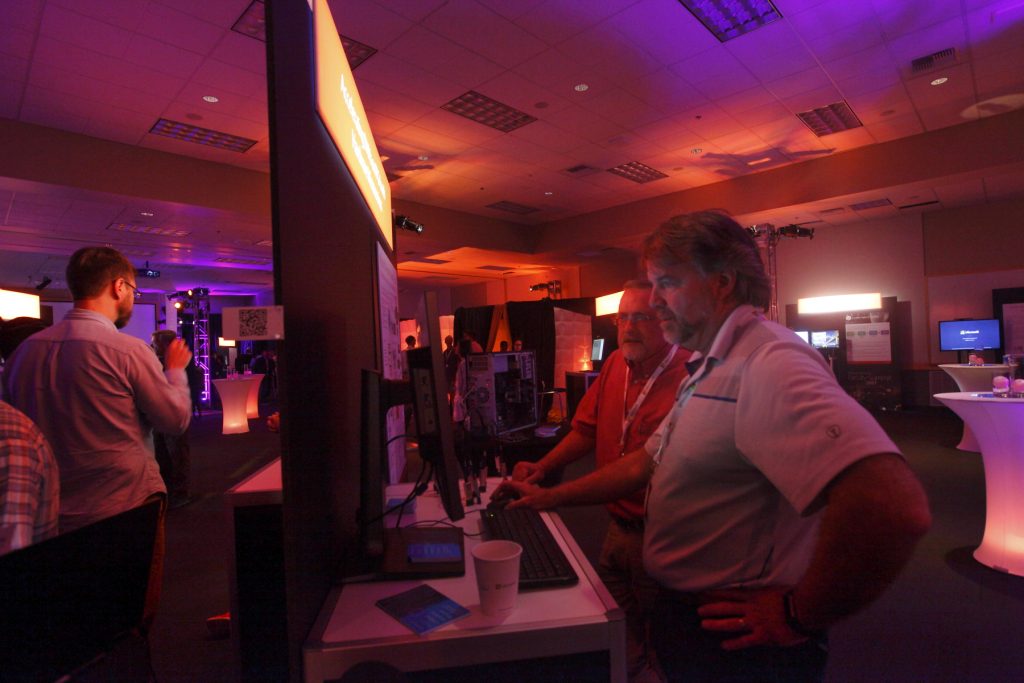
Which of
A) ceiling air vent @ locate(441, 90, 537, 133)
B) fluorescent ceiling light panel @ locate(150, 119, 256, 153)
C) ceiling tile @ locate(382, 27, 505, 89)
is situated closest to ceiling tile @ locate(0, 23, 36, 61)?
fluorescent ceiling light panel @ locate(150, 119, 256, 153)

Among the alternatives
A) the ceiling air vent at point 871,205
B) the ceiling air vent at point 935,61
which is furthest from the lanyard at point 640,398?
the ceiling air vent at point 871,205

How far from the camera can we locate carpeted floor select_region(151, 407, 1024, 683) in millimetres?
2160

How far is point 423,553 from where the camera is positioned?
1.21 metres

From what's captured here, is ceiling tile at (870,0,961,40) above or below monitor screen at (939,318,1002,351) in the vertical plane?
above

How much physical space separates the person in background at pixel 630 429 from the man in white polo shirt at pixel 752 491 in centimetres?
46

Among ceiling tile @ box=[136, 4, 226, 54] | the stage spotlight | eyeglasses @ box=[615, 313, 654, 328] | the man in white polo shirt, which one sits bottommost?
the man in white polo shirt

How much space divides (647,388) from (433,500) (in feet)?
2.60

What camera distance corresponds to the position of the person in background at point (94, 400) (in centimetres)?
175

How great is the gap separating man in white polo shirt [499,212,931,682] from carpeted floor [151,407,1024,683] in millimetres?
1602

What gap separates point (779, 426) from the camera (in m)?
0.83

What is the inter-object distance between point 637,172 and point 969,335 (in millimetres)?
5832

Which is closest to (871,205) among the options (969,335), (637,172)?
(969,335)

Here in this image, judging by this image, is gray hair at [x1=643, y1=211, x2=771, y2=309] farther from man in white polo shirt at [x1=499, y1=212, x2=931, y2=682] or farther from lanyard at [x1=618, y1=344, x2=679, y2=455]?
lanyard at [x1=618, y1=344, x2=679, y2=455]

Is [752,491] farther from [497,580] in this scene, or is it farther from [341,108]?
[341,108]
